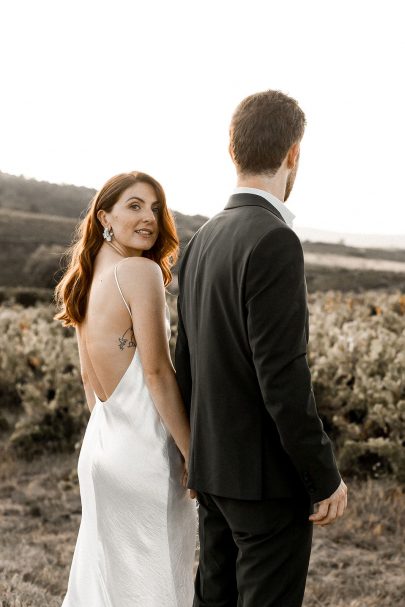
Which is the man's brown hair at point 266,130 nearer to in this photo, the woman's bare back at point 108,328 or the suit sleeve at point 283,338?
the suit sleeve at point 283,338

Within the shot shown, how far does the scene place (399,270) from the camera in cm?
2381

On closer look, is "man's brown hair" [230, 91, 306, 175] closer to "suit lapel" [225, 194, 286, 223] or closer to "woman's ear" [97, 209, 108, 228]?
"suit lapel" [225, 194, 286, 223]

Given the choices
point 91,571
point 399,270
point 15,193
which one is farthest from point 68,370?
point 15,193

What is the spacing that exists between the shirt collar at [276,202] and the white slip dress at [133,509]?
2.33 feet

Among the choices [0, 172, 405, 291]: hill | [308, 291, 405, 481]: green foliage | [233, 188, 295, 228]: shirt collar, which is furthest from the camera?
[0, 172, 405, 291]: hill

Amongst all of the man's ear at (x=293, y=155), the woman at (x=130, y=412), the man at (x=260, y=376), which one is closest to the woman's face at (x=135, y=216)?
the woman at (x=130, y=412)

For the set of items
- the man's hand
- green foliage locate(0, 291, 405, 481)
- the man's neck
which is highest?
the man's neck

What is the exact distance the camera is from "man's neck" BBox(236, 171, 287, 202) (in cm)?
242

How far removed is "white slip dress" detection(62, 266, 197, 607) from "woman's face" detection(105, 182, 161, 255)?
33cm

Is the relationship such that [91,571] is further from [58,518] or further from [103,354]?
[58,518]

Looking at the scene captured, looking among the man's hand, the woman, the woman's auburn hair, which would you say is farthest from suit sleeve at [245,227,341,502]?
the woman's auburn hair

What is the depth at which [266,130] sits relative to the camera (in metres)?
2.37

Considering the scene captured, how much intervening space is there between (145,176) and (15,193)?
109 feet

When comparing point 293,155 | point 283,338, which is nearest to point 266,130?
point 293,155
